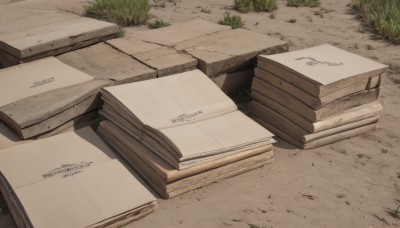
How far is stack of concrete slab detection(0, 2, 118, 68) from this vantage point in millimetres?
4738

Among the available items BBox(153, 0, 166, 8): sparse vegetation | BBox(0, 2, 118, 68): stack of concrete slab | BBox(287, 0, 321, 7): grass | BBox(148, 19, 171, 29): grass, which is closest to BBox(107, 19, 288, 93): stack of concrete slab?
BBox(0, 2, 118, 68): stack of concrete slab

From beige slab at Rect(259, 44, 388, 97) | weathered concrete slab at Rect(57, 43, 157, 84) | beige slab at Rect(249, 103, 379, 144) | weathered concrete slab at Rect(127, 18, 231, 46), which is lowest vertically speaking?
beige slab at Rect(249, 103, 379, 144)

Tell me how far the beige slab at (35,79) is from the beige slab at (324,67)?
1788 mm

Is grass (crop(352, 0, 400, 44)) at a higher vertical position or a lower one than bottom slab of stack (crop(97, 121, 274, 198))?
higher

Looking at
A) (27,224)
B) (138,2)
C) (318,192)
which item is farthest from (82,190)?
(138,2)

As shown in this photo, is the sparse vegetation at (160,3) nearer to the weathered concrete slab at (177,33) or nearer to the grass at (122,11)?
the grass at (122,11)

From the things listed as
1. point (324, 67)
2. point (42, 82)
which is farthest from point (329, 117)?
point (42, 82)

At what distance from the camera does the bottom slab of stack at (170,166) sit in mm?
3480

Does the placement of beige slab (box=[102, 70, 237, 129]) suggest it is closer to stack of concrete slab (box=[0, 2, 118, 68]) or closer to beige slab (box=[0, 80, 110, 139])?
beige slab (box=[0, 80, 110, 139])

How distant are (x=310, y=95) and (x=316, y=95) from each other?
3.1 inches

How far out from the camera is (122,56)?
4773 millimetres

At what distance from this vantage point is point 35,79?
4305mm

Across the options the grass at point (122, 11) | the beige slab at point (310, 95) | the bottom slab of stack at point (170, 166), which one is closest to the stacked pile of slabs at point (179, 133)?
the bottom slab of stack at point (170, 166)

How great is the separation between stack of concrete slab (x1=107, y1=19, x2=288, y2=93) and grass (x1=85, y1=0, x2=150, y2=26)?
1408mm
